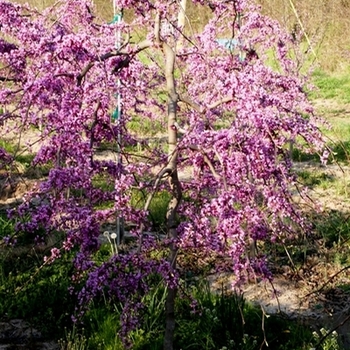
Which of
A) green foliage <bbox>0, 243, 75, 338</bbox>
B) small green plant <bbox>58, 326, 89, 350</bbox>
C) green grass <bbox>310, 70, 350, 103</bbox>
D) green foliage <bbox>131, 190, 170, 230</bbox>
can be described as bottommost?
small green plant <bbox>58, 326, 89, 350</bbox>

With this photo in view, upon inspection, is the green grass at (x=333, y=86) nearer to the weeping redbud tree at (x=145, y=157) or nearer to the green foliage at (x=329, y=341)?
the green foliage at (x=329, y=341)

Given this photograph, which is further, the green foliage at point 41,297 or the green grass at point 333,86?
the green grass at point 333,86

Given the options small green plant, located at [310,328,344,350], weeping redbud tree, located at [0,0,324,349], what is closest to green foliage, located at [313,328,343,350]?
small green plant, located at [310,328,344,350]

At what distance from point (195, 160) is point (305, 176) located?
5628 mm

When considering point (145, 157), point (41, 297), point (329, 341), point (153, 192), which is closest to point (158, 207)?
point (41, 297)

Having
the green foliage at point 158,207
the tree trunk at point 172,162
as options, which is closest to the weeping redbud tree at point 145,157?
the tree trunk at point 172,162

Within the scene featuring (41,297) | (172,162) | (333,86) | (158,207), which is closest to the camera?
(172,162)

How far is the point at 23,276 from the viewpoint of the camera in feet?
16.8

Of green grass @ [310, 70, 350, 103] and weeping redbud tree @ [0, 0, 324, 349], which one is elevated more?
green grass @ [310, 70, 350, 103]

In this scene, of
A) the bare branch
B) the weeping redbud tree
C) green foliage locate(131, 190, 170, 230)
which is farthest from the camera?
green foliage locate(131, 190, 170, 230)

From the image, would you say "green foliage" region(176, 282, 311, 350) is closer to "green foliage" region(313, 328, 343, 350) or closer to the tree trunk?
"green foliage" region(313, 328, 343, 350)

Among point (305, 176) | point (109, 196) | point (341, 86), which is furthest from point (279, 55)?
point (341, 86)

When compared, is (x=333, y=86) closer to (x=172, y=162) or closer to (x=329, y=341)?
(x=329, y=341)

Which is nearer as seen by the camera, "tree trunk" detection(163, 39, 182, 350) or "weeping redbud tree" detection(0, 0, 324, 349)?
"weeping redbud tree" detection(0, 0, 324, 349)
